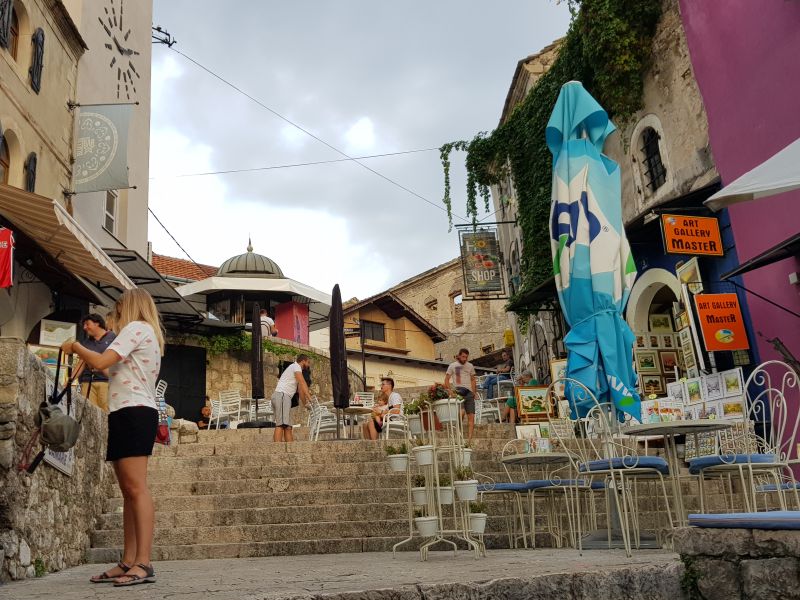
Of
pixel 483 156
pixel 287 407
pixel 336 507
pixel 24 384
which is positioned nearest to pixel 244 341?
pixel 483 156

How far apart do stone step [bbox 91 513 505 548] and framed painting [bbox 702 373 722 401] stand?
5721 millimetres

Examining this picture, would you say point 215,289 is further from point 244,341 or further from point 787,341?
point 787,341

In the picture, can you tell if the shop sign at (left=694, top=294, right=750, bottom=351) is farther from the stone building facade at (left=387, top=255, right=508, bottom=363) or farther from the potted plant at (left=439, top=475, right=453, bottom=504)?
the stone building facade at (left=387, top=255, right=508, bottom=363)

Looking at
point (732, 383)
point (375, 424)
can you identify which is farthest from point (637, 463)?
point (375, 424)

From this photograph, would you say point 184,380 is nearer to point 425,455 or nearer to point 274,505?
point 274,505

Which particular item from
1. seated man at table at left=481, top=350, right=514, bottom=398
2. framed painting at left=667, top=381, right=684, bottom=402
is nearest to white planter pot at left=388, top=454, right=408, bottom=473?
framed painting at left=667, top=381, right=684, bottom=402

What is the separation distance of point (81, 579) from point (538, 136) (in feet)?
51.9

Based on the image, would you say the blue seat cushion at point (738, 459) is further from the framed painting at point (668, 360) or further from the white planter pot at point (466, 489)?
the framed painting at point (668, 360)

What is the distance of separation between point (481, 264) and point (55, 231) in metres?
13.0

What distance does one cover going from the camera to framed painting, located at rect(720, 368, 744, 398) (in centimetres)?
Result: 1108

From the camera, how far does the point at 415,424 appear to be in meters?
5.86

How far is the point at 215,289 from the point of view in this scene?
23.7 metres

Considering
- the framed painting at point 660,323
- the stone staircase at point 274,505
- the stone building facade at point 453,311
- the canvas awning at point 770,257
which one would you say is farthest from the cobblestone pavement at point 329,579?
the stone building facade at point 453,311

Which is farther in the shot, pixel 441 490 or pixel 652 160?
pixel 652 160
